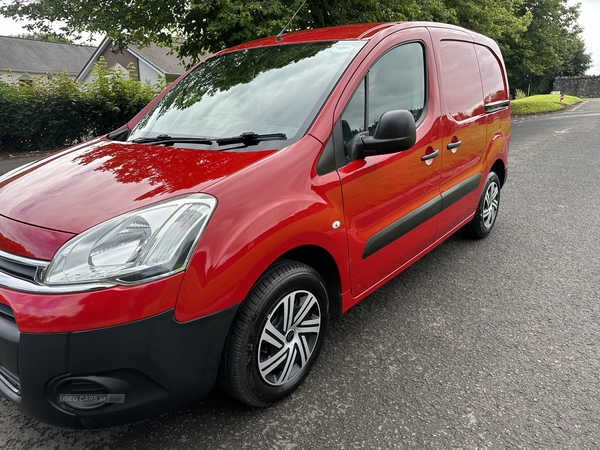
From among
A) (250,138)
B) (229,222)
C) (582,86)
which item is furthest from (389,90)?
(582,86)

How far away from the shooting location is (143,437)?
2016mm

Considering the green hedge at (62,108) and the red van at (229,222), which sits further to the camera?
the green hedge at (62,108)

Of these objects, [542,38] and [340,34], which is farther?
[542,38]

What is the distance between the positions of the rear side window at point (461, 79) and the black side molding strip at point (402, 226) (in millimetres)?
685

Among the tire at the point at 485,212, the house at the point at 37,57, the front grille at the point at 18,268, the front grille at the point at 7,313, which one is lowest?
the tire at the point at 485,212

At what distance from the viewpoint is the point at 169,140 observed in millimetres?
2518

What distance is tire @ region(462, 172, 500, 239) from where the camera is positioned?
13.5 feet

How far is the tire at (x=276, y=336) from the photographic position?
1910 mm

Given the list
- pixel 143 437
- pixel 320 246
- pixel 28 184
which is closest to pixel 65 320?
pixel 143 437

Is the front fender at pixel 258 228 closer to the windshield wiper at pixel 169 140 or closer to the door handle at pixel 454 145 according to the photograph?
the windshield wiper at pixel 169 140

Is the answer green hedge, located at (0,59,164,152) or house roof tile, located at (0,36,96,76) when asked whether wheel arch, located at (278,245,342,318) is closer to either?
green hedge, located at (0,59,164,152)

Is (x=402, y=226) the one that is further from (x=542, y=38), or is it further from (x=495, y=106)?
(x=542, y=38)

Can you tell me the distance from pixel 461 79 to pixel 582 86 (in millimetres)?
60613

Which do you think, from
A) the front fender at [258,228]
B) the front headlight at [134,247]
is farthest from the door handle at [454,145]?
the front headlight at [134,247]
